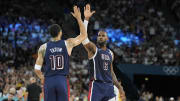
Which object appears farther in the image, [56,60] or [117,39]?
[117,39]

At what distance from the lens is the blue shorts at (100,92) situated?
9.35 meters

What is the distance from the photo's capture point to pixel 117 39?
26719 mm

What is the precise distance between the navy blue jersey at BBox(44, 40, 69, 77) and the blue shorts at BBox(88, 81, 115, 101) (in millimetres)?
1079

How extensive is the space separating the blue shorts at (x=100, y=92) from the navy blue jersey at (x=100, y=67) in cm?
12

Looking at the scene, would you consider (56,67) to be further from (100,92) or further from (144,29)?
(144,29)

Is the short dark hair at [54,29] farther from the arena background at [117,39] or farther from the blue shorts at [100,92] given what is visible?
the arena background at [117,39]

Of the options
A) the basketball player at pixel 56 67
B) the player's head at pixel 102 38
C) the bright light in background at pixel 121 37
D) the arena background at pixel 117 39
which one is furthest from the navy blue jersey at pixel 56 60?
the bright light in background at pixel 121 37

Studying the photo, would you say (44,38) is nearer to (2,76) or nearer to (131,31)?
(2,76)

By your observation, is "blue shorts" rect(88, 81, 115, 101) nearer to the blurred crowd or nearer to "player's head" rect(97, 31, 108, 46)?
"player's head" rect(97, 31, 108, 46)

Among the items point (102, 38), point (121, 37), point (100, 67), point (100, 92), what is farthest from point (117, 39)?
point (100, 92)

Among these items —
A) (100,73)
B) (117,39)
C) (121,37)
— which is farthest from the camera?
(121,37)

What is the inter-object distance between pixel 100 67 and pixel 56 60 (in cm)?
134

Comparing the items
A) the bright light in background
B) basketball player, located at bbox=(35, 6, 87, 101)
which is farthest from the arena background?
basketball player, located at bbox=(35, 6, 87, 101)

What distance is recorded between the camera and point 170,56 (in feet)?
86.2
